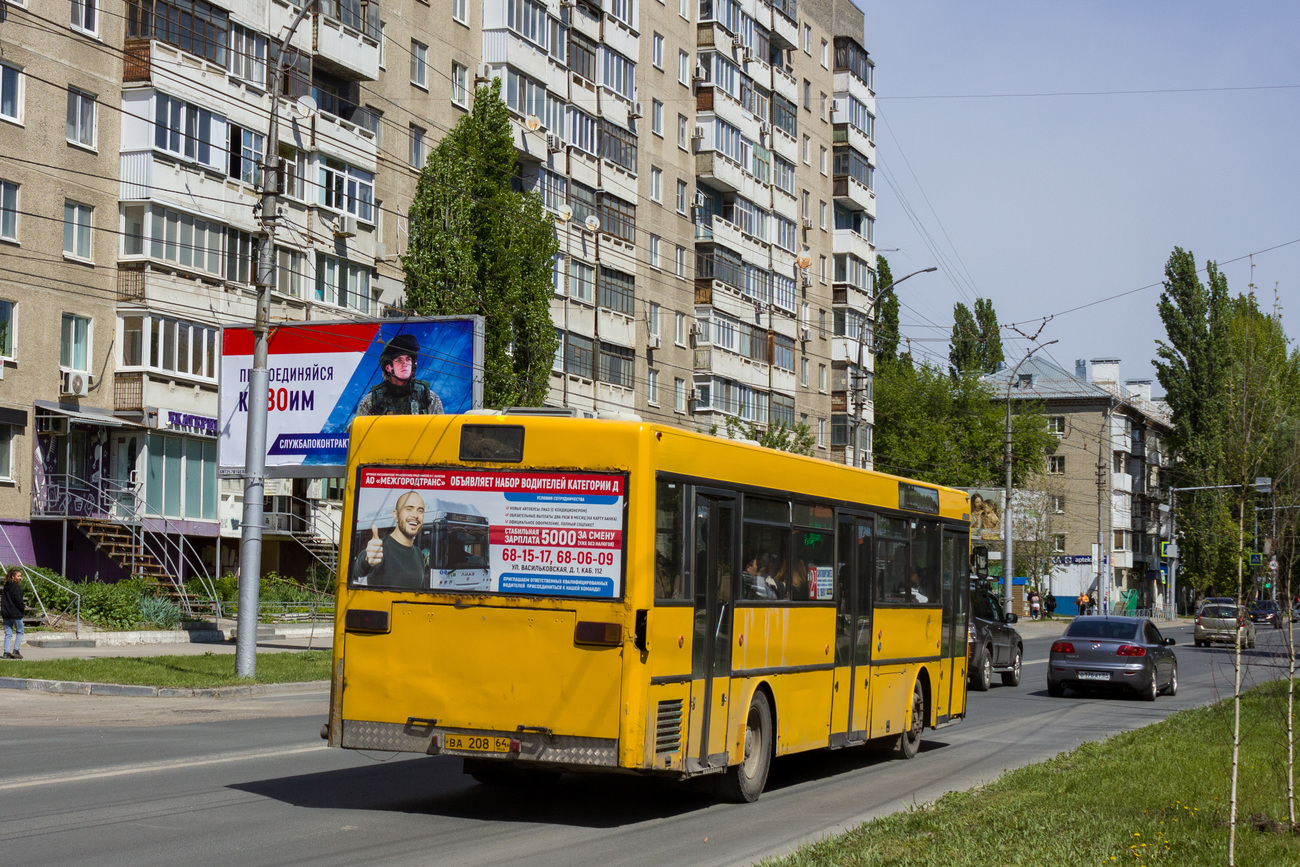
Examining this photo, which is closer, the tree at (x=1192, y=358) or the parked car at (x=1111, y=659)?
the parked car at (x=1111, y=659)

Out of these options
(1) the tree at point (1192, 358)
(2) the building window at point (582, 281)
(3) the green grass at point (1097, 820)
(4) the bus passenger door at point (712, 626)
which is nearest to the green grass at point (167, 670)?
(4) the bus passenger door at point (712, 626)

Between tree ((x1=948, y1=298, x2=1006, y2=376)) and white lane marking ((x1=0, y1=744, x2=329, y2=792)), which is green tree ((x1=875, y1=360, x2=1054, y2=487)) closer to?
tree ((x1=948, y1=298, x2=1006, y2=376))

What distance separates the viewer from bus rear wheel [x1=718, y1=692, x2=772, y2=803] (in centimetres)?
1181

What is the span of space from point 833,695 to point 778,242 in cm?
5619

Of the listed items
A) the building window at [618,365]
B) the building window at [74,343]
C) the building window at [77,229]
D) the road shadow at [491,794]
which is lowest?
the road shadow at [491,794]

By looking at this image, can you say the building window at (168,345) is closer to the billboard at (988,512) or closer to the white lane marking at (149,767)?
the billboard at (988,512)

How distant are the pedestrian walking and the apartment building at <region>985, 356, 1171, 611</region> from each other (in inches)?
2949

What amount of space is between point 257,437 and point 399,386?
7.80 metres

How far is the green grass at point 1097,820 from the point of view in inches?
344

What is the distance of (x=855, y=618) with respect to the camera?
14227 millimetres

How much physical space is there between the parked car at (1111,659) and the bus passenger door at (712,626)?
15660mm

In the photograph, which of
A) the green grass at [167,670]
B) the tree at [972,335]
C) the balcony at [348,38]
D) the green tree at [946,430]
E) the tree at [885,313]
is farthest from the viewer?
the tree at [972,335]

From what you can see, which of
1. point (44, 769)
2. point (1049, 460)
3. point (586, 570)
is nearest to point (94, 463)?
point (44, 769)

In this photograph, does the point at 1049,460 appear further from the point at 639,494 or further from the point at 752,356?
the point at 639,494
